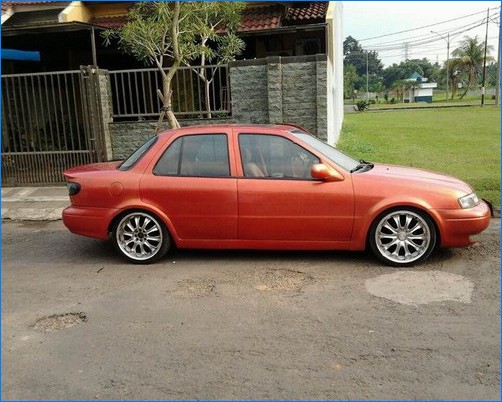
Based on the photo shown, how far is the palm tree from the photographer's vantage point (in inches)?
2335

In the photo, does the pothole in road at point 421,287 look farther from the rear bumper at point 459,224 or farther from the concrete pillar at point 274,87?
the concrete pillar at point 274,87

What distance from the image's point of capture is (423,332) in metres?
3.80

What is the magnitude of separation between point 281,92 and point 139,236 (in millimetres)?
5285

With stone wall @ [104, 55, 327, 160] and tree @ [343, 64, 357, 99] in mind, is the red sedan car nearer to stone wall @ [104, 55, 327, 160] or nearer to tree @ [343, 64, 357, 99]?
stone wall @ [104, 55, 327, 160]

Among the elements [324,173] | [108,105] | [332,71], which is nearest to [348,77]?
[332,71]

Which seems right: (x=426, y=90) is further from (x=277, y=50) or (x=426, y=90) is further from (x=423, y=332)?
(x=423, y=332)

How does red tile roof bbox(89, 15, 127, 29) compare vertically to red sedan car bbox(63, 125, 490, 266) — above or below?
above

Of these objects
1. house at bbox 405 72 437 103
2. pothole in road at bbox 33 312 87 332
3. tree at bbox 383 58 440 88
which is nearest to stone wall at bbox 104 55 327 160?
pothole in road at bbox 33 312 87 332

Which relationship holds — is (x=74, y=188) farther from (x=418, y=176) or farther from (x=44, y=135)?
(x=44, y=135)

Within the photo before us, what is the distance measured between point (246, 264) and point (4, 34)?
907 centimetres

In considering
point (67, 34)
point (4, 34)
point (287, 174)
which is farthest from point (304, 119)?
point (4, 34)

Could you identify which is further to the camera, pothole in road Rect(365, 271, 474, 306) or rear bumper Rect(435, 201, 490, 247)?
rear bumper Rect(435, 201, 490, 247)

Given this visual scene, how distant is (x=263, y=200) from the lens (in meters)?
5.33

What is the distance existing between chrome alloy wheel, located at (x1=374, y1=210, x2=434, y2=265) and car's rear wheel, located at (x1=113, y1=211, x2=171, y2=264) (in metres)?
2.29
